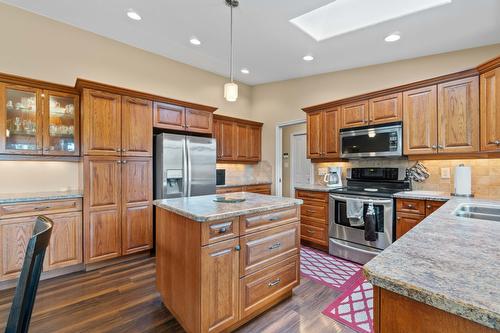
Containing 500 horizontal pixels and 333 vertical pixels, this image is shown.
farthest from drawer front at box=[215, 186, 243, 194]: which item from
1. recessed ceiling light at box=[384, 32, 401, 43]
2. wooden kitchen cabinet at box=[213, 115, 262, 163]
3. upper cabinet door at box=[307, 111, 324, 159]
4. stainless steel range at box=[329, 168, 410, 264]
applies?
recessed ceiling light at box=[384, 32, 401, 43]

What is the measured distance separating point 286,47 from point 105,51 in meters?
2.61

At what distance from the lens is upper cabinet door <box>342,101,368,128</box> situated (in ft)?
11.3

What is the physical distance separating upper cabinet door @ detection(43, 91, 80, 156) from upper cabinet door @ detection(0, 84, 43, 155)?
64 millimetres

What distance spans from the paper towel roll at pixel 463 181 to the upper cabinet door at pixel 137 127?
12.5 feet

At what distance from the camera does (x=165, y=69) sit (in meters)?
4.08

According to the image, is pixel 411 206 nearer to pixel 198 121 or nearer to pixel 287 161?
pixel 198 121

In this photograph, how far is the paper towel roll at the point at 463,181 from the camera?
2.64 metres

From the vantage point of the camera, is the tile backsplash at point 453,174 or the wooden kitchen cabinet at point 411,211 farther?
the tile backsplash at point 453,174

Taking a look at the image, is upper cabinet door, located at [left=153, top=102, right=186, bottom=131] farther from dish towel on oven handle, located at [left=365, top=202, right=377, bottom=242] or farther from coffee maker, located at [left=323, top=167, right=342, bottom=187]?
dish towel on oven handle, located at [left=365, top=202, right=377, bottom=242]

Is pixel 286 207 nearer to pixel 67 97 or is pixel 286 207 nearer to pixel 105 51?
pixel 67 97

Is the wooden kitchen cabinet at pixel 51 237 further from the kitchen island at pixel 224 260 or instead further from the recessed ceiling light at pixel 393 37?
the recessed ceiling light at pixel 393 37

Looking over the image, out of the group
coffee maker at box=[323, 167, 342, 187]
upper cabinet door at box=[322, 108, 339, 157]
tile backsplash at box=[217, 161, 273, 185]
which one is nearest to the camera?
upper cabinet door at box=[322, 108, 339, 157]

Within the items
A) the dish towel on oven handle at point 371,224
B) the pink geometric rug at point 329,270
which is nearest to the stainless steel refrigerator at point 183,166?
the pink geometric rug at point 329,270

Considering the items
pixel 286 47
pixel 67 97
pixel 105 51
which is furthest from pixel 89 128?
pixel 286 47
